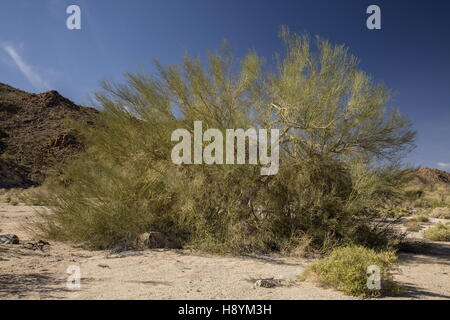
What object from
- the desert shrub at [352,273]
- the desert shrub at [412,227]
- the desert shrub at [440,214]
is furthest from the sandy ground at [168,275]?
the desert shrub at [440,214]

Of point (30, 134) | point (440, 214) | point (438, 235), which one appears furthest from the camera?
point (30, 134)

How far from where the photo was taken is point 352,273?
477 cm

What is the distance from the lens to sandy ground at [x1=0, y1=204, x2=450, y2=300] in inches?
180

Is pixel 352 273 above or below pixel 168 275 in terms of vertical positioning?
above

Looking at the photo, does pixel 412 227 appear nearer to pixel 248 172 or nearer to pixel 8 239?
pixel 248 172

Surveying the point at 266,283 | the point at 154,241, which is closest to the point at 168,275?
the point at 266,283

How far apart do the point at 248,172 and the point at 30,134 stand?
3573 centimetres

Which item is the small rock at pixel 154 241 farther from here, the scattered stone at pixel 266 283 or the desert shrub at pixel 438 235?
the desert shrub at pixel 438 235

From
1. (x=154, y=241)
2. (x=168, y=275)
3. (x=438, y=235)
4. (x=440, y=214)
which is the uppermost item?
(x=440, y=214)

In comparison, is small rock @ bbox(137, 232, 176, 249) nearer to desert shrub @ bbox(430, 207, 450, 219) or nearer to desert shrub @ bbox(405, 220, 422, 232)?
desert shrub @ bbox(405, 220, 422, 232)

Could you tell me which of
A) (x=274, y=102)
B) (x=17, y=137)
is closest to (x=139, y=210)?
(x=274, y=102)

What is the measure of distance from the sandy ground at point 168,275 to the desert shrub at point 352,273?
6.8 inches

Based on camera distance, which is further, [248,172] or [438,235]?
[438,235]

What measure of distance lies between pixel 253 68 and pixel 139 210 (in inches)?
174
